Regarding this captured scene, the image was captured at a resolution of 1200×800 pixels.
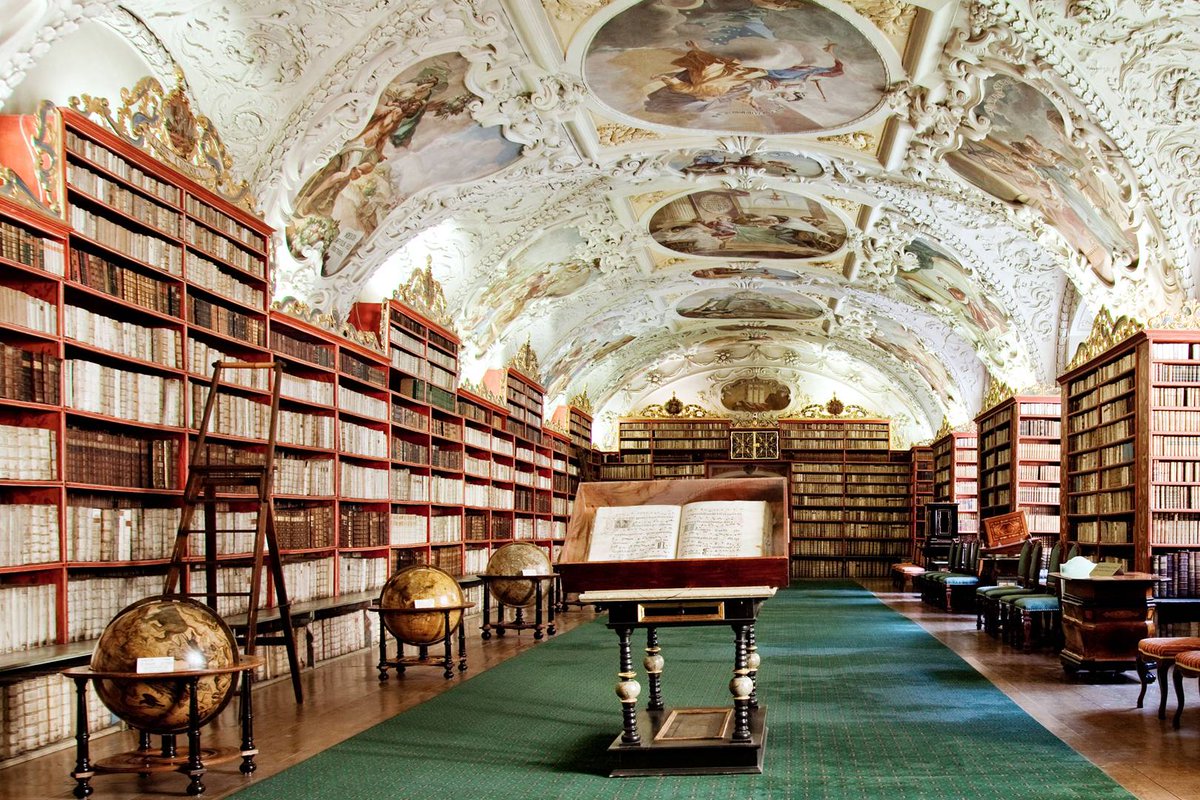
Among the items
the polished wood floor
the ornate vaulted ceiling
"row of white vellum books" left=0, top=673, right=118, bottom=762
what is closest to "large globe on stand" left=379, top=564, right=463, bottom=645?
the polished wood floor

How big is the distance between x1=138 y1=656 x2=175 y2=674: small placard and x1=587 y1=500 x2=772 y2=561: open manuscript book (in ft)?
7.64

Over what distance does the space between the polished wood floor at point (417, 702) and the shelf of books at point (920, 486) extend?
773 inches

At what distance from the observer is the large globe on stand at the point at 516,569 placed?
13570 millimetres

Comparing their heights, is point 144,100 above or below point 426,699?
above

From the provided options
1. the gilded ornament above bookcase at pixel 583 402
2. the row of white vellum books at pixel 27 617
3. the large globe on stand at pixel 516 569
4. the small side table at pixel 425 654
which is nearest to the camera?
the row of white vellum books at pixel 27 617

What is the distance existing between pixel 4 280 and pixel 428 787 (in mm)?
4264

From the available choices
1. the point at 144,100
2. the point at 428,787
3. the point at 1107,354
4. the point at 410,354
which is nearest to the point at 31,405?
the point at 144,100

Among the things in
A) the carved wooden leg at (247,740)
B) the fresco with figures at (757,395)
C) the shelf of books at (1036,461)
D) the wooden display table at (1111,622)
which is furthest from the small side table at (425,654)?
the fresco with figures at (757,395)

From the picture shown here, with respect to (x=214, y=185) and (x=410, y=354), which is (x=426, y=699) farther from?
(x=410, y=354)

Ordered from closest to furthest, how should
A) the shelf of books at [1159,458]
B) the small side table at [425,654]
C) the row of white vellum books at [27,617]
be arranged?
the row of white vellum books at [27,617] < the small side table at [425,654] < the shelf of books at [1159,458]

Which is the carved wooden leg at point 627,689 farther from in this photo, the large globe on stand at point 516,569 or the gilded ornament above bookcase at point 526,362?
the gilded ornament above bookcase at point 526,362

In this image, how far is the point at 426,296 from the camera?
53.8 ft

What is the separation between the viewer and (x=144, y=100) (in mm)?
8961

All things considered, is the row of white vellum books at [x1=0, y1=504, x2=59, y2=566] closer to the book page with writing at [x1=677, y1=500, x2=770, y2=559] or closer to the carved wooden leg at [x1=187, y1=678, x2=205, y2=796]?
the carved wooden leg at [x1=187, y1=678, x2=205, y2=796]
